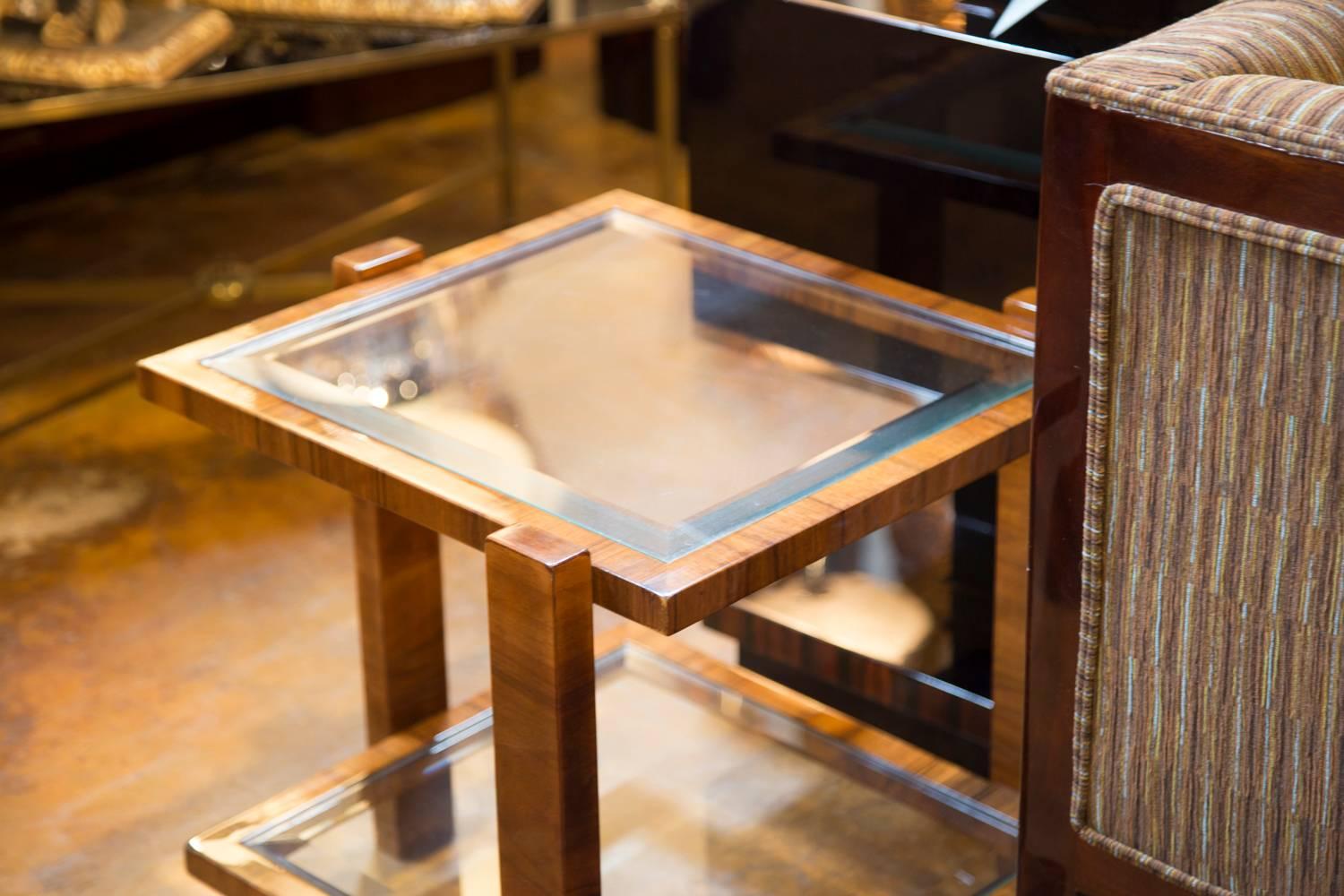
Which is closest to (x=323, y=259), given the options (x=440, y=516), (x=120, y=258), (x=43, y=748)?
(x=120, y=258)

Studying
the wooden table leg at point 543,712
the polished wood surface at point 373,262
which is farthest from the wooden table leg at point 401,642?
the wooden table leg at point 543,712

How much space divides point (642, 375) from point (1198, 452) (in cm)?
49

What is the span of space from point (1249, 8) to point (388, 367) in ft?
2.02

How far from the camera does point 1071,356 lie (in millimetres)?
947

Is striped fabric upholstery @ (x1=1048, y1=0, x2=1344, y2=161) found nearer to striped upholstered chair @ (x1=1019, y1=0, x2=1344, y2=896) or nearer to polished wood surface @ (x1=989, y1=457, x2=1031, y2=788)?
striped upholstered chair @ (x1=1019, y1=0, x2=1344, y2=896)

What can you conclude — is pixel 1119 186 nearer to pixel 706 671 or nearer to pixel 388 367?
pixel 388 367

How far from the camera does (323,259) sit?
9.53ft

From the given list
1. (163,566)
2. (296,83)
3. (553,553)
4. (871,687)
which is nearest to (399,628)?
(871,687)

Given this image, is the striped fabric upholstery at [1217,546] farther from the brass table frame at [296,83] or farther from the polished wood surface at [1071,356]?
the brass table frame at [296,83]

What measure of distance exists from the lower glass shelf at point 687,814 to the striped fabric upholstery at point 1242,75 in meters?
0.65

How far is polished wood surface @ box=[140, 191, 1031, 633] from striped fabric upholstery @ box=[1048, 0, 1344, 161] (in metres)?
0.29

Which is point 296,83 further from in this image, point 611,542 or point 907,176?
point 611,542

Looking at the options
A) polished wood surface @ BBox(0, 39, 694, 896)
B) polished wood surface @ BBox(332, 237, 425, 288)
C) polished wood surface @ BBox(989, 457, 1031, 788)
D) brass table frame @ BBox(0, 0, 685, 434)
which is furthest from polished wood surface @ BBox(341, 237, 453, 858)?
brass table frame @ BBox(0, 0, 685, 434)

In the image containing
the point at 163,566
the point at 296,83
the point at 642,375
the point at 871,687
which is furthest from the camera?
the point at 296,83
